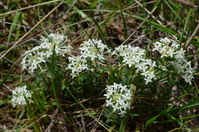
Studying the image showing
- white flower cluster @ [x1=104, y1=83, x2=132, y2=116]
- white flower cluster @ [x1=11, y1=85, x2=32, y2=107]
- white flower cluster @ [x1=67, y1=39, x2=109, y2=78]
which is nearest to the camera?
white flower cluster @ [x1=104, y1=83, x2=132, y2=116]

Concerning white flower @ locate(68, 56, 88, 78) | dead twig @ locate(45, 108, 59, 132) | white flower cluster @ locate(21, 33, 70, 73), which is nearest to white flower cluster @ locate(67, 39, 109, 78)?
white flower @ locate(68, 56, 88, 78)

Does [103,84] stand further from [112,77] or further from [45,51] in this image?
[45,51]

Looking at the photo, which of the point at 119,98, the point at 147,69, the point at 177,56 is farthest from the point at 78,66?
the point at 177,56

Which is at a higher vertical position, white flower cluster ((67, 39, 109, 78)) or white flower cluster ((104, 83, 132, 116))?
white flower cluster ((67, 39, 109, 78))

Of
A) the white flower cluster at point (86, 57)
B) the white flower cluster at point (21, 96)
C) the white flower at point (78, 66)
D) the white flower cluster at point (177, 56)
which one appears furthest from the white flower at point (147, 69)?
the white flower cluster at point (21, 96)

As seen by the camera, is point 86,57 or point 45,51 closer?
point 86,57

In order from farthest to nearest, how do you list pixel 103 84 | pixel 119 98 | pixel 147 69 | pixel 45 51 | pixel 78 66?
pixel 103 84 → pixel 45 51 → pixel 78 66 → pixel 147 69 → pixel 119 98

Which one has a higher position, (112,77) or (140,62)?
(140,62)

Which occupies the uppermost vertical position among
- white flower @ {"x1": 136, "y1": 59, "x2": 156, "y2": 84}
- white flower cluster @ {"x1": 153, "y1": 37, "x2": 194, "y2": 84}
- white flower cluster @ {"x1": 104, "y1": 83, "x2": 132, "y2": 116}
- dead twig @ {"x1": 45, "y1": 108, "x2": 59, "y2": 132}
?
white flower cluster @ {"x1": 153, "y1": 37, "x2": 194, "y2": 84}

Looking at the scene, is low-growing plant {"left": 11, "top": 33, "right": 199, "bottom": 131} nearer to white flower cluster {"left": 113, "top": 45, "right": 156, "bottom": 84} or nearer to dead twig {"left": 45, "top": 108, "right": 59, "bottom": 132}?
white flower cluster {"left": 113, "top": 45, "right": 156, "bottom": 84}

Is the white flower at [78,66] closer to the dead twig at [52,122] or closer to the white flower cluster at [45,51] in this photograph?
the white flower cluster at [45,51]

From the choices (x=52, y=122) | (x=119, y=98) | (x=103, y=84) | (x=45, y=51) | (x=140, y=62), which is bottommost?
(x=52, y=122)
